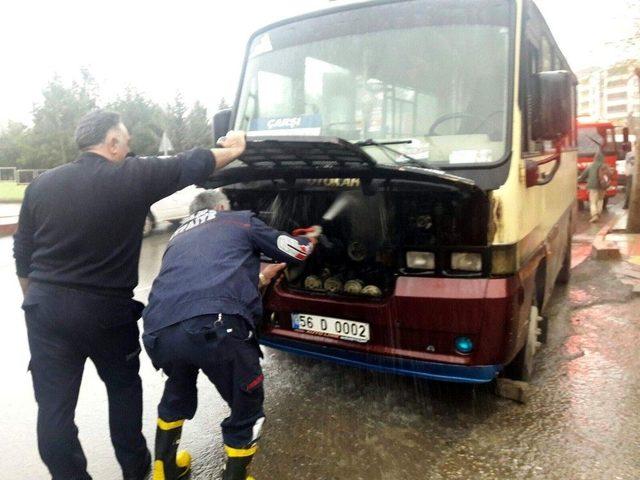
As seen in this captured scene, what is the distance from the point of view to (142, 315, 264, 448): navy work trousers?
250cm

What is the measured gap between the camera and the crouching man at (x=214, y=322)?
252 centimetres

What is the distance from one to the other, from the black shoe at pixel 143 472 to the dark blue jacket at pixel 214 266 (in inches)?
35.9

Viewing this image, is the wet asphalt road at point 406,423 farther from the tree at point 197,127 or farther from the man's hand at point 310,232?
the tree at point 197,127

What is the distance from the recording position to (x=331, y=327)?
3.51m

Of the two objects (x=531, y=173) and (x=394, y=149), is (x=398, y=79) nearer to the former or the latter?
(x=394, y=149)

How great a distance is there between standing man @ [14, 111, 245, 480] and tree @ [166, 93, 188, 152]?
39923mm

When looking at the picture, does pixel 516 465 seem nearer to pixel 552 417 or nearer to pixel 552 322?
pixel 552 417

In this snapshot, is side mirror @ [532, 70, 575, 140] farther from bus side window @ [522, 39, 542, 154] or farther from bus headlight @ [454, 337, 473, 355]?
bus headlight @ [454, 337, 473, 355]

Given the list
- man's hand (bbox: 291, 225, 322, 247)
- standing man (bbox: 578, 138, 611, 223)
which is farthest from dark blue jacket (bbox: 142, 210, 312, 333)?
standing man (bbox: 578, 138, 611, 223)

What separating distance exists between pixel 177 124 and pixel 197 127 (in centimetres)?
165

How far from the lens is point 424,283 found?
3219mm

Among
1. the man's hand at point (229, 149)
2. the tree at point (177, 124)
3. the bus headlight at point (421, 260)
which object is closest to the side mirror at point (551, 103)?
the bus headlight at point (421, 260)

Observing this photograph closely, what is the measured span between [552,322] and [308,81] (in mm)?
3459

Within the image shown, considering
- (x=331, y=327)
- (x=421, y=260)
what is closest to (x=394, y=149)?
(x=421, y=260)
